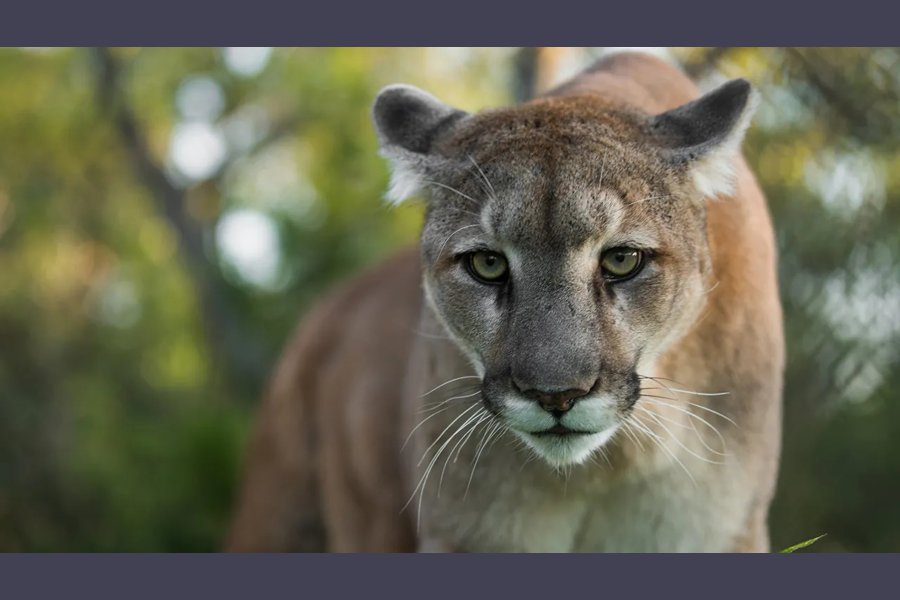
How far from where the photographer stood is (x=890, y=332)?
7238 millimetres

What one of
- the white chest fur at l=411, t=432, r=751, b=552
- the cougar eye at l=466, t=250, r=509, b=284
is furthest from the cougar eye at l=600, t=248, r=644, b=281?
the white chest fur at l=411, t=432, r=751, b=552

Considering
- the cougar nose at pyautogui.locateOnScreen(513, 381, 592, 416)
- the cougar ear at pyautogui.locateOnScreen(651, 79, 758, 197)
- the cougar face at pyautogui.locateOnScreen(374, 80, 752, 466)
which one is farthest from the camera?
the cougar ear at pyautogui.locateOnScreen(651, 79, 758, 197)

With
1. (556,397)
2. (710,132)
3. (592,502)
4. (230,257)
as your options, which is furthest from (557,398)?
(230,257)

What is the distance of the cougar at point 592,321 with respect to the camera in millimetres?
4410

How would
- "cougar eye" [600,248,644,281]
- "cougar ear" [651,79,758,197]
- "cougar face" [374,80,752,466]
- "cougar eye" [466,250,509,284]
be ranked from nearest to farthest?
1. "cougar face" [374,80,752,466]
2. "cougar eye" [600,248,644,281]
3. "cougar eye" [466,250,509,284]
4. "cougar ear" [651,79,758,197]

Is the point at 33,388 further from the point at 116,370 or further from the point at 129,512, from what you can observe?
the point at 129,512

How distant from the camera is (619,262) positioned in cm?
452

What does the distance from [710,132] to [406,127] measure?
133cm

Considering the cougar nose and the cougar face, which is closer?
the cougar nose

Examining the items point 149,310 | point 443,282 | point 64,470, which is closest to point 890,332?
point 443,282

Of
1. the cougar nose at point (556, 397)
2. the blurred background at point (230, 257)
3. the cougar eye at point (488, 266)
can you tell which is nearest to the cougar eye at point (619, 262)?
the cougar eye at point (488, 266)

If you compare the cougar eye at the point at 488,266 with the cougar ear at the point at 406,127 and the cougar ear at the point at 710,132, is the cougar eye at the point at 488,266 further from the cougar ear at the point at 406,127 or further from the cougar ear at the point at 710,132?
the cougar ear at the point at 710,132

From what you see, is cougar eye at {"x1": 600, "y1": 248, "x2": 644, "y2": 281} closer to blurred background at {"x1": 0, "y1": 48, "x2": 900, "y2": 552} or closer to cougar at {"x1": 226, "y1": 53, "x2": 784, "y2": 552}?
cougar at {"x1": 226, "y1": 53, "x2": 784, "y2": 552}

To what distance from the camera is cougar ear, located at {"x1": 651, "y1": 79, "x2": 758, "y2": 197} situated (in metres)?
4.77
